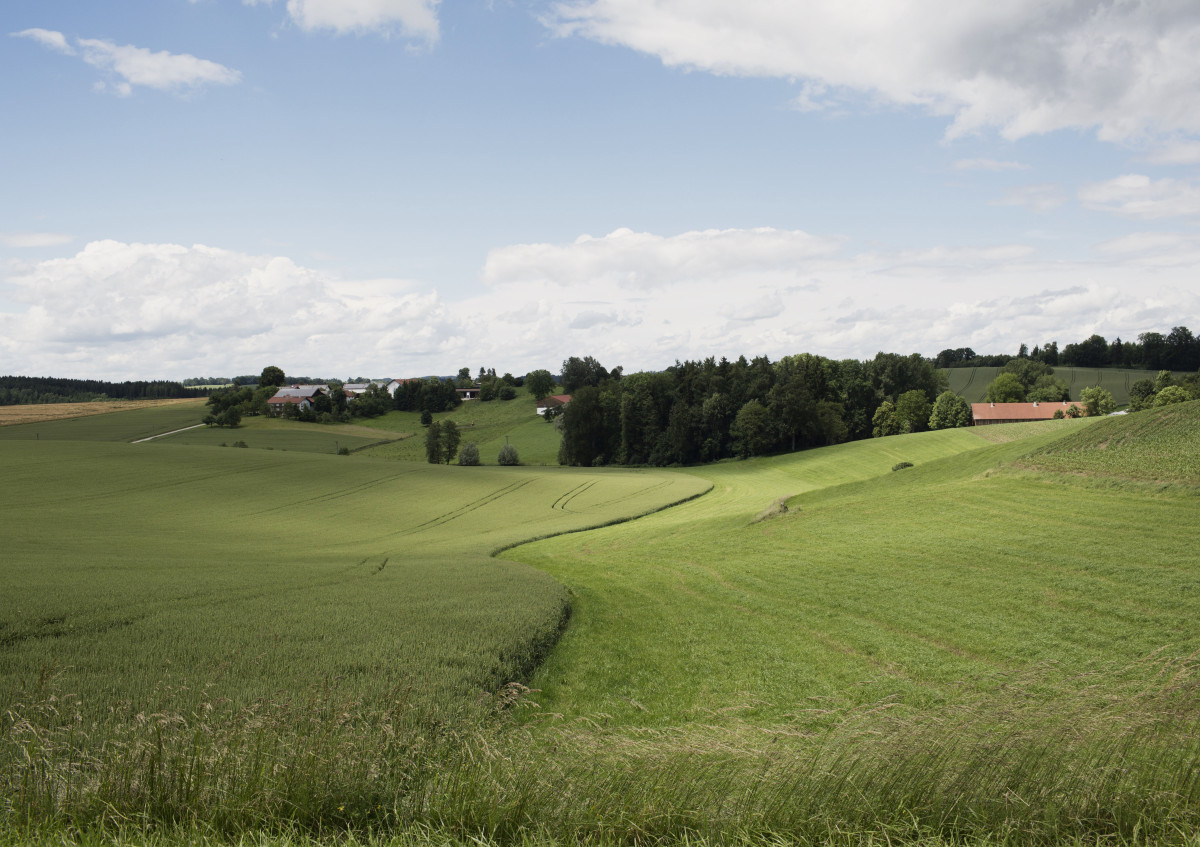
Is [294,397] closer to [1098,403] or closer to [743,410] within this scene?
[743,410]

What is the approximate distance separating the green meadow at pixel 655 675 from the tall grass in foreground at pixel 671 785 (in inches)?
1.1

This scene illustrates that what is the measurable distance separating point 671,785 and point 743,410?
7538 cm

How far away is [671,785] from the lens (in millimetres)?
5203

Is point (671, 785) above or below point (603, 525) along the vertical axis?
above

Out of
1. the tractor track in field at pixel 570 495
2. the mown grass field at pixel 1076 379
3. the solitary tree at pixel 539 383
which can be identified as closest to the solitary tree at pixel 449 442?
the tractor track in field at pixel 570 495

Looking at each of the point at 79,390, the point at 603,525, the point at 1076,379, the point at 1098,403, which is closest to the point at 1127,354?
the point at 1076,379

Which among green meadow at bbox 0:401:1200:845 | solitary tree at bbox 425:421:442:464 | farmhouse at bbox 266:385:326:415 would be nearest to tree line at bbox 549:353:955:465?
solitary tree at bbox 425:421:442:464

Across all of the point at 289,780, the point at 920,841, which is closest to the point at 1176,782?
the point at 920,841

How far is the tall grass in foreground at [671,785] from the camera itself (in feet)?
15.4

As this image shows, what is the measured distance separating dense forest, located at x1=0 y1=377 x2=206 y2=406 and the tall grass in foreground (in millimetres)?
157542

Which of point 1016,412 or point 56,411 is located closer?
point 56,411

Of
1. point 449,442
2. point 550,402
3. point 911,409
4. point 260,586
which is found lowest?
point 260,586

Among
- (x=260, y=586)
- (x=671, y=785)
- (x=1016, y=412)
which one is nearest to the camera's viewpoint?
(x=671, y=785)

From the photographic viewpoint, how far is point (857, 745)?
18.0 ft
